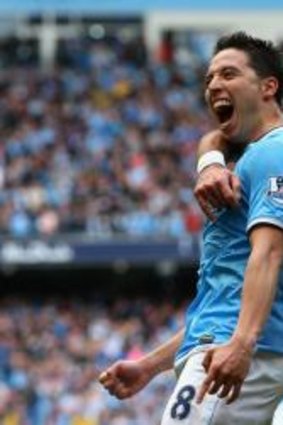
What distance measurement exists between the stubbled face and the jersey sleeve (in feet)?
0.58

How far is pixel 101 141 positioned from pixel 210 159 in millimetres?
18504

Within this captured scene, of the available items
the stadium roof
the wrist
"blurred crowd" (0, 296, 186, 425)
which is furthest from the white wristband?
the stadium roof

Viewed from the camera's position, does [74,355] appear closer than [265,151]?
No

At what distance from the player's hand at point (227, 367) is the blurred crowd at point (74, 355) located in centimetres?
1088

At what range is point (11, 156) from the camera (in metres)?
22.3

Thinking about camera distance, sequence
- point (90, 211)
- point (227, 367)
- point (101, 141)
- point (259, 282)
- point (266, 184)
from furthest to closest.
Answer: point (101, 141), point (90, 211), point (266, 184), point (259, 282), point (227, 367)

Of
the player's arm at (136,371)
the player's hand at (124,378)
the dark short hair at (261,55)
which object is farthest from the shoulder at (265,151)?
the player's hand at (124,378)

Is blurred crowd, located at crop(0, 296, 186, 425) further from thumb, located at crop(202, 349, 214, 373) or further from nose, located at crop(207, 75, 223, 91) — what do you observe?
thumb, located at crop(202, 349, 214, 373)

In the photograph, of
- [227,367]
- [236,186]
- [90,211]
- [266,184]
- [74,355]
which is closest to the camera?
[227,367]

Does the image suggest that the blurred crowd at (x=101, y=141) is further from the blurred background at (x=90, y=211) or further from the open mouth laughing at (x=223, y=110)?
the open mouth laughing at (x=223, y=110)

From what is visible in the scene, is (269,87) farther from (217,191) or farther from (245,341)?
(245,341)

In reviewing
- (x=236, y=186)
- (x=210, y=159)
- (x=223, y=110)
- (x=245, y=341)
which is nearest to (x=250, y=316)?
(x=245, y=341)

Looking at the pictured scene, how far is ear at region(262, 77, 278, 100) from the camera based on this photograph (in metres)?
4.42

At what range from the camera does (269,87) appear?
4.44 m
